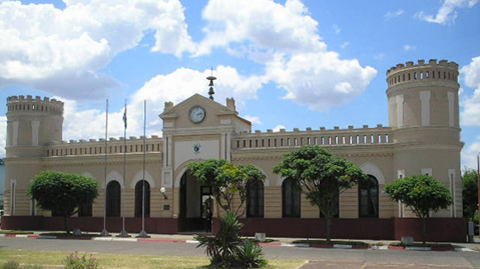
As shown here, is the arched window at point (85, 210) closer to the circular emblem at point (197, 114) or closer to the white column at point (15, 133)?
the white column at point (15, 133)

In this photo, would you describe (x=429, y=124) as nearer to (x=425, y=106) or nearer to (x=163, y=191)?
(x=425, y=106)

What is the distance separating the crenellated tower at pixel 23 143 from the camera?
39438mm

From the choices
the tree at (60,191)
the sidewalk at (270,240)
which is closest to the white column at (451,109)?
the sidewalk at (270,240)

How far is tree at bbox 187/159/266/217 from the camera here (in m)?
29.6

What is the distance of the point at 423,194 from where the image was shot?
26.1 meters

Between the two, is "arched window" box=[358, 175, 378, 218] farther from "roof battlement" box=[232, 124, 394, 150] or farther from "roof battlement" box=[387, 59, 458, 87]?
"roof battlement" box=[387, 59, 458, 87]

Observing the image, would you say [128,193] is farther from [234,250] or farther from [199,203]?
[234,250]

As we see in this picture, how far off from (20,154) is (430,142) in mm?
27709

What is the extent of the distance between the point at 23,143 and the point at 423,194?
27762 millimetres

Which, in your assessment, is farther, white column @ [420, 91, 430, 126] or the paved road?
white column @ [420, 91, 430, 126]

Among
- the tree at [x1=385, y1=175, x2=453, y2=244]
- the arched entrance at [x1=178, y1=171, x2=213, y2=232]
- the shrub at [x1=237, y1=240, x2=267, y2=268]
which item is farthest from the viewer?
the arched entrance at [x1=178, y1=171, x2=213, y2=232]

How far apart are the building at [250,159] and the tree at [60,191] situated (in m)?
3.32

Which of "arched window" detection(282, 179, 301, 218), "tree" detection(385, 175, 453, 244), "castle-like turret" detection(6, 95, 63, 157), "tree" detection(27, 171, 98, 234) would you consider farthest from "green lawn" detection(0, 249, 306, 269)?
"castle-like turret" detection(6, 95, 63, 157)

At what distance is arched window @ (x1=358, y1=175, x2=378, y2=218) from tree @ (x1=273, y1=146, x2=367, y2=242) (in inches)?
99.0
